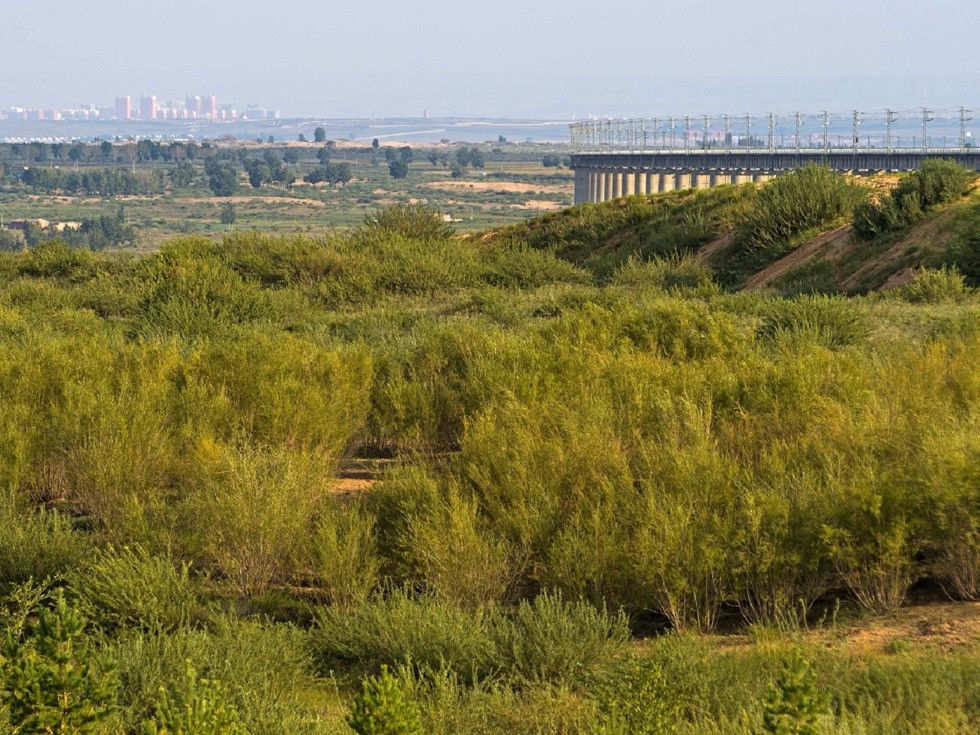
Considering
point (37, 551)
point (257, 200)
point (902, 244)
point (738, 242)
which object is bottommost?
point (257, 200)

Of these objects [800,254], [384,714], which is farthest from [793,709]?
[800,254]

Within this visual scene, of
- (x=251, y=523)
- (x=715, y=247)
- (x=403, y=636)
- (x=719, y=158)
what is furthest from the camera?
(x=719, y=158)

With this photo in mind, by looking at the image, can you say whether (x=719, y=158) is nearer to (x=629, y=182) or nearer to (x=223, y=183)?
(x=629, y=182)

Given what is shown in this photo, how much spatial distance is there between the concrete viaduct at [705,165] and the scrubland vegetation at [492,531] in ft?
183

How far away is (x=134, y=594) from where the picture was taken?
7926mm

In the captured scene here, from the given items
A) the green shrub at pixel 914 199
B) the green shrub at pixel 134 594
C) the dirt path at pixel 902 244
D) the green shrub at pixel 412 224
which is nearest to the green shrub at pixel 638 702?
the green shrub at pixel 134 594

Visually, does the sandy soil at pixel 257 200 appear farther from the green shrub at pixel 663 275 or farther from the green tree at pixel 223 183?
the green shrub at pixel 663 275

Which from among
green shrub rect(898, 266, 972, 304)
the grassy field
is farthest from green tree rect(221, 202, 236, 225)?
green shrub rect(898, 266, 972, 304)

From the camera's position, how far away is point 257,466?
9516 mm

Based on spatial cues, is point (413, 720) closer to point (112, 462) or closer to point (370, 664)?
point (370, 664)

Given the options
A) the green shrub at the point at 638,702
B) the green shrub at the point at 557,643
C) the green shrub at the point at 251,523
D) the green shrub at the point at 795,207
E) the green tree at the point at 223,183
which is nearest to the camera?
the green shrub at the point at 638,702

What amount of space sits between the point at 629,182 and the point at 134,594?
3475 inches

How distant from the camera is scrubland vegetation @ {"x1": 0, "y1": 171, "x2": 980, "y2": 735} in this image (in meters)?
6.03

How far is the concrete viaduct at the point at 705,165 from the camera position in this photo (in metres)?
71.2
